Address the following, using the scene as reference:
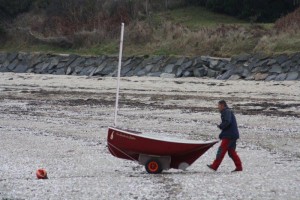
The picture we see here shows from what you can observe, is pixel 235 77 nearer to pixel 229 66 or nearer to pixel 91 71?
pixel 229 66

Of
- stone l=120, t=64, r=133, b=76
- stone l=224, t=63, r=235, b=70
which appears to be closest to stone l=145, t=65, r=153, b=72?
stone l=120, t=64, r=133, b=76

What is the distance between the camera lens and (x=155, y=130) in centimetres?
2328

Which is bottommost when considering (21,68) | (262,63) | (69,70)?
(21,68)

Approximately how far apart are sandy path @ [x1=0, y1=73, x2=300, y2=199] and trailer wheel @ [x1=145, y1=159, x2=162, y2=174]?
0.93 ft

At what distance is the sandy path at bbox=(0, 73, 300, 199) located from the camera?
13211mm

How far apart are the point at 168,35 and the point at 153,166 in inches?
1366

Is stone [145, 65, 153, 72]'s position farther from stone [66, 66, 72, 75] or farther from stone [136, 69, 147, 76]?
stone [66, 66, 72, 75]

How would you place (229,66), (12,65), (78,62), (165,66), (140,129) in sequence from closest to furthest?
(140,129) < (229,66) < (165,66) < (78,62) < (12,65)

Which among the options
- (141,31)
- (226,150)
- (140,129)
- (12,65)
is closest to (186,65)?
(141,31)

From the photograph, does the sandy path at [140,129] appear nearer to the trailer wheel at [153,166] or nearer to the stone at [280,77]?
the trailer wheel at [153,166]

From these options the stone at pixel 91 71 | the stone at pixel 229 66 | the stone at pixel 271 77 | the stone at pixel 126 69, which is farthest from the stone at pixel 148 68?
the stone at pixel 271 77

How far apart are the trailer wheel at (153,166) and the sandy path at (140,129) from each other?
0.28 metres

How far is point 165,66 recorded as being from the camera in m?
43.6

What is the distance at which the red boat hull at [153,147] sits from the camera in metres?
14.7
